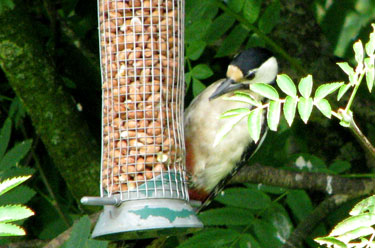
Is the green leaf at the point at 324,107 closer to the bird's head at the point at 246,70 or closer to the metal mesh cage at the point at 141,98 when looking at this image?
the metal mesh cage at the point at 141,98

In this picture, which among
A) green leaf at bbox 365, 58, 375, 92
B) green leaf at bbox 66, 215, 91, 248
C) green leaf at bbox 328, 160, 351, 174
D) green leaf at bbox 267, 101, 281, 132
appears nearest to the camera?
green leaf at bbox 365, 58, 375, 92

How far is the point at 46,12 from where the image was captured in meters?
4.80

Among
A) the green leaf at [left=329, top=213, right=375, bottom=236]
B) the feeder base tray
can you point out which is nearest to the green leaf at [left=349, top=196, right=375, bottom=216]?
the green leaf at [left=329, top=213, right=375, bottom=236]

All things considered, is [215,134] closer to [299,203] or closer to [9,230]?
[299,203]

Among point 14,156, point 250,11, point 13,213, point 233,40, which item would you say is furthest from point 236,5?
point 13,213

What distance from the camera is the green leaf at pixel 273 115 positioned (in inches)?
90.1

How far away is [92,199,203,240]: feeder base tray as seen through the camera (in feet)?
9.55

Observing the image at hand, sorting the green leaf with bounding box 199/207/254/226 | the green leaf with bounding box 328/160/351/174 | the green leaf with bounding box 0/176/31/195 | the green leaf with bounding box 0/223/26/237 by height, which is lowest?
the green leaf with bounding box 0/223/26/237

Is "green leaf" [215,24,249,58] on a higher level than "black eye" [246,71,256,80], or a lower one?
higher

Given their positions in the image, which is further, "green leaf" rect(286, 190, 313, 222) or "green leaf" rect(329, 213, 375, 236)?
"green leaf" rect(286, 190, 313, 222)

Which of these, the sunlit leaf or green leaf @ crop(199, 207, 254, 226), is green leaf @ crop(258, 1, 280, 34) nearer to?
green leaf @ crop(199, 207, 254, 226)

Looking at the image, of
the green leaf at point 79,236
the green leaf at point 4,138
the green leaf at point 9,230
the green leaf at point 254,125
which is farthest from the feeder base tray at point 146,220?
the green leaf at point 4,138

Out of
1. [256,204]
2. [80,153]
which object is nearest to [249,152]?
[256,204]

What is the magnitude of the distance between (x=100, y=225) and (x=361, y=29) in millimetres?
2197
